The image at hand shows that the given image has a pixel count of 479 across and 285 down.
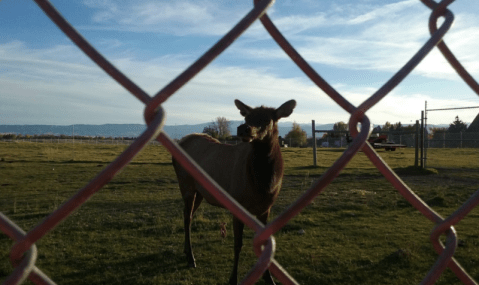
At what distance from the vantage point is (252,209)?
3.69 metres

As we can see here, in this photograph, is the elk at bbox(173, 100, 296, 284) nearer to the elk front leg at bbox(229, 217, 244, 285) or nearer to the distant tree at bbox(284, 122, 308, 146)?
the elk front leg at bbox(229, 217, 244, 285)

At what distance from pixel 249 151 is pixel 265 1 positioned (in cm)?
312

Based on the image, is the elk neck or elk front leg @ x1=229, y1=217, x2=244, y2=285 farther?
elk front leg @ x1=229, y1=217, x2=244, y2=285

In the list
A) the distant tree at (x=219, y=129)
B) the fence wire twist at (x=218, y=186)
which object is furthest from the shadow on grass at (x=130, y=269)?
the distant tree at (x=219, y=129)

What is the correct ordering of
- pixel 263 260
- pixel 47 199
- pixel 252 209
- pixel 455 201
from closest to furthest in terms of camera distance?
pixel 263 260, pixel 252 209, pixel 455 201, pixel 47 199

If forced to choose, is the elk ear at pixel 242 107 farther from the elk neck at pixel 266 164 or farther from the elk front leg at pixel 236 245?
the elk front leg at pixel 236 245

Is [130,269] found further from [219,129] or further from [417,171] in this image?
[219,129]

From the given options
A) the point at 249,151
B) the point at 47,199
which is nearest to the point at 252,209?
the point at 249,151

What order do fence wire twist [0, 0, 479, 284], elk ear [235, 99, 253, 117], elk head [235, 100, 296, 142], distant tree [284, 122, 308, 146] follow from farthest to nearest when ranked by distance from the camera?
distant tree [284, 122, 308, 146]
elk ear [235, 99, 253, 117]
elk head [235, 100, 296, 142]
fence wire twist [0, 0, 479, 284]

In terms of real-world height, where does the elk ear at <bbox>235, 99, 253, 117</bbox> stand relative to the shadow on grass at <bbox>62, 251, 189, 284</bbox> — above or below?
above

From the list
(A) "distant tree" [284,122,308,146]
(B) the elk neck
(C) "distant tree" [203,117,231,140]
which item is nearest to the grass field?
(B) the elk neck

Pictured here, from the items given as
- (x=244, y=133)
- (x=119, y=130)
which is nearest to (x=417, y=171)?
(x=244, y=133)

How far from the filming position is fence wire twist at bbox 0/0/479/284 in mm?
628

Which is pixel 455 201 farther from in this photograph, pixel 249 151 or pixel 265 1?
pixel 265 1
